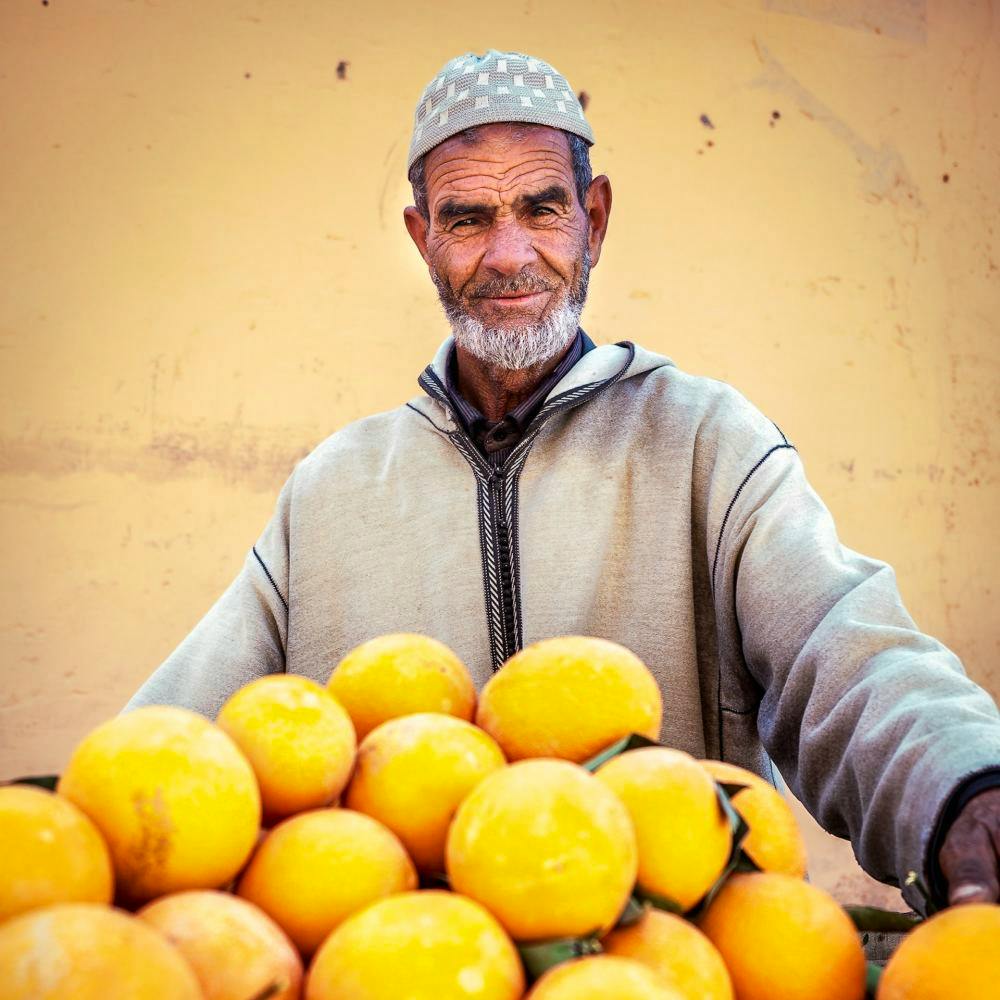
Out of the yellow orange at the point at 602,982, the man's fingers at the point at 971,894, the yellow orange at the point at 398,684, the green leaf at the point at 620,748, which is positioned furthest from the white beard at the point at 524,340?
the yellow orange at the point at 602,982

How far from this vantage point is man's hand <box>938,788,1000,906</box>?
2.49 feet

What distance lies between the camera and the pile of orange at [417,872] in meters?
0.57

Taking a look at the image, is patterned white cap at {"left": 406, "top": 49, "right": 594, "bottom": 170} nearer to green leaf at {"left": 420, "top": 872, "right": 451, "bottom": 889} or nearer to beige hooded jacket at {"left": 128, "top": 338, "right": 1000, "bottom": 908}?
beige hooded jacket at {"left": 128, "top": 338, "right": 1000, "bottom": 908}

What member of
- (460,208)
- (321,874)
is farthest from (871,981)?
(460,208)

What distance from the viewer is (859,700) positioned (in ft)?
3.45

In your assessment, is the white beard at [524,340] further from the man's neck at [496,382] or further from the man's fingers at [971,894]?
the man's fingers at [971,894]

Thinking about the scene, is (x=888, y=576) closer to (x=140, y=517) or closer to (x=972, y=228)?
(x=140, y=517)

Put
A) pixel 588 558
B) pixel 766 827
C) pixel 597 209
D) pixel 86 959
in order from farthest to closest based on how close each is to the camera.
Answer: pixel 597 209
pixel 588 558
pixel 766 827
pixel 86 959

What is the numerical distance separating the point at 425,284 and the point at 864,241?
1498mm

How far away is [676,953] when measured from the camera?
0.64 m

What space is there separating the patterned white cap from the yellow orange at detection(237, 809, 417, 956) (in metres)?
1.33

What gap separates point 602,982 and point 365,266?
2.66m

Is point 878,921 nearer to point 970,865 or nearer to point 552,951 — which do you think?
point 970,865

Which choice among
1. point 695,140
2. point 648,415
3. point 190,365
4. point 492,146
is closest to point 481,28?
point 695,140
